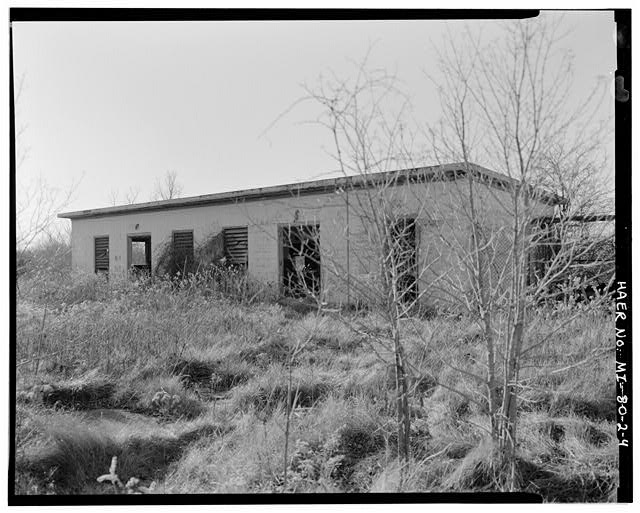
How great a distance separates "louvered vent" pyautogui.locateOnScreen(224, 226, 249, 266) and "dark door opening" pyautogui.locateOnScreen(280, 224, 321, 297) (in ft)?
2.18

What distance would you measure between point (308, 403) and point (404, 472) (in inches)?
32.7

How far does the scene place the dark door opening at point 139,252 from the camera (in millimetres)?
5754

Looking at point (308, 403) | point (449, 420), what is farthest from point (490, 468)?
point (308, 403)

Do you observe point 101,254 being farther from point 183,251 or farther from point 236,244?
point 236,244

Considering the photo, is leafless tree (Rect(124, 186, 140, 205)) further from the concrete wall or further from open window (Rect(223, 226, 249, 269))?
open window (Rect(223, 226, 249, 269))

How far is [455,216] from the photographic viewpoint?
2.28 m

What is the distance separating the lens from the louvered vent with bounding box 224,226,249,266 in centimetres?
604

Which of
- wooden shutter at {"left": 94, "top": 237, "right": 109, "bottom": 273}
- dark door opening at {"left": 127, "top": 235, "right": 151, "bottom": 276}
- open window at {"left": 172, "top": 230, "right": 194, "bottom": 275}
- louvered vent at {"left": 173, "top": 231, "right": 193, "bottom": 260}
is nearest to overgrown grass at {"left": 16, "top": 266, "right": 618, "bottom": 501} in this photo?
wooden shutter at {"left": 94, "top": 237, "right": 109, "bottom": 273}

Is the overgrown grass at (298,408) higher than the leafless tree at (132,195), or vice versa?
the leafless tree at (132,195)

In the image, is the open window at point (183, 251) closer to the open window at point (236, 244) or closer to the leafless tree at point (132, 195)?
the open window at point (236, 244)

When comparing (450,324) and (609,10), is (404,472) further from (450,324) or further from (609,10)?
(609,10)

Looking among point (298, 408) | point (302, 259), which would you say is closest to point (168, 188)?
point (302, 259)

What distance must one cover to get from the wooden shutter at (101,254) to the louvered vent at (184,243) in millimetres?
845

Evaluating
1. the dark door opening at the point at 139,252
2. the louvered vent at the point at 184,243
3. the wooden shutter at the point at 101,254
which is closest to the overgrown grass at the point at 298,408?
the wooden shutter at the point at 101,254
